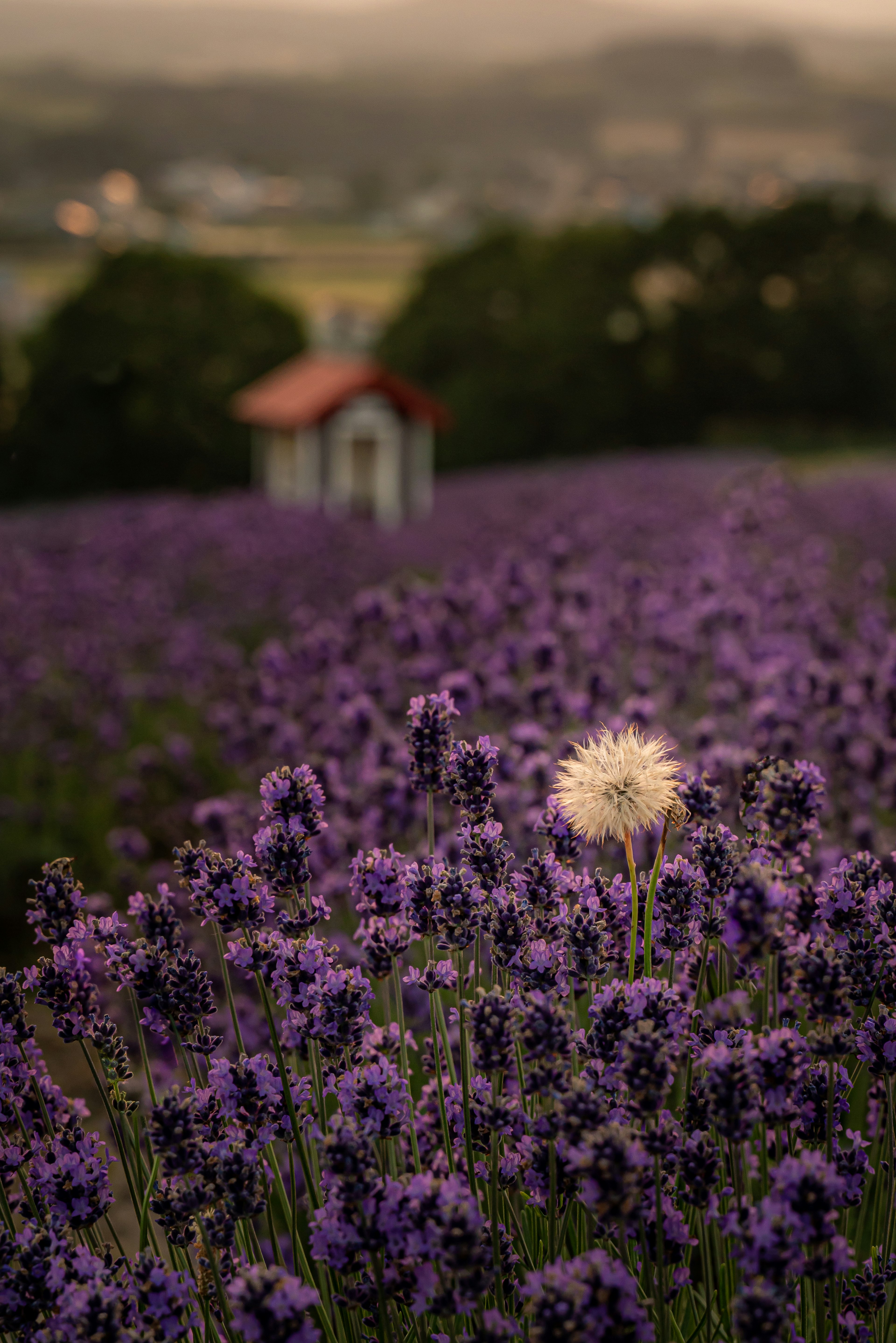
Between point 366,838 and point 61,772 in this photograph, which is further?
point 61,772

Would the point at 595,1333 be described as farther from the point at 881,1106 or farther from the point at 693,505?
the point at 693,505

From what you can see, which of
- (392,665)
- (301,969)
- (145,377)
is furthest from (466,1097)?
(145,377)

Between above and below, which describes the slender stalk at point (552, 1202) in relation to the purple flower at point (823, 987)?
below

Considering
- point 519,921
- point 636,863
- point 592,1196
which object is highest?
point 519,921

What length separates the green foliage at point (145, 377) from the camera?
1767 centimetres

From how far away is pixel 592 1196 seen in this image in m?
Answer: 1.08

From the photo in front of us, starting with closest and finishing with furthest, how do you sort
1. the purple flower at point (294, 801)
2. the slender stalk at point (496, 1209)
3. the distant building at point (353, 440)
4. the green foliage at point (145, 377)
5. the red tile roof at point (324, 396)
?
1. the slender stalk at point (496, 1209)
2. the purple flower at point (294, 801)
3. the red tile roof at point (324, 396)
4. the distant building at point (353, 440)
5. the green foliage at point (145, 377)

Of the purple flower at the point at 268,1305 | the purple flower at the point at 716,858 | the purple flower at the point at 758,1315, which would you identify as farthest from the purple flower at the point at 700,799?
the purple flower at the point at 268,1305

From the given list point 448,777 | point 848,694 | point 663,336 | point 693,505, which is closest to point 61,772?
point 848,694

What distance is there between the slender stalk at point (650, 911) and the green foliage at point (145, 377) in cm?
1719

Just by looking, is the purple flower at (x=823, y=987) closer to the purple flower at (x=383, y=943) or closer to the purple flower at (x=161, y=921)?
the purple flower at (x=383, y=943)

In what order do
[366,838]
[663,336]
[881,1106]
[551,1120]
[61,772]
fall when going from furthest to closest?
[663,336] < [61,772] < [366,838] < [881,1106] < [551,1120]

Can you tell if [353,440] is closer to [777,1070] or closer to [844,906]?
A: [844,906]

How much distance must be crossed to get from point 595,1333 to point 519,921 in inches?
19.7
